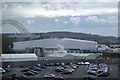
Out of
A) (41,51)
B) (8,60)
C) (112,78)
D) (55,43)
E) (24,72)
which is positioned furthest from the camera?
(55,43)

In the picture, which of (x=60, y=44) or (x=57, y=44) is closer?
(x=57, y=44)

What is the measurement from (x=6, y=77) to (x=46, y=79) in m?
0.99

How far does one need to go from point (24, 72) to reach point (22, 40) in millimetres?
11984

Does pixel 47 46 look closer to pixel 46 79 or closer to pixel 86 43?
pixel 86 43

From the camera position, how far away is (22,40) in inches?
744

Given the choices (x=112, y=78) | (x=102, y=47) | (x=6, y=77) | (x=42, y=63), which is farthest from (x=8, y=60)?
(x=102, y=47)

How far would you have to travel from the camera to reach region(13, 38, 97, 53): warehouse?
16.8 m

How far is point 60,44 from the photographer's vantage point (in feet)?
56.1

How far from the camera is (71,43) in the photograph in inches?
696

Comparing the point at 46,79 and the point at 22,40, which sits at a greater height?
the point at 22,40

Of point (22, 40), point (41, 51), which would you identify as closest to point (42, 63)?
point (41, 51)

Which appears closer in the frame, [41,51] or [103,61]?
[103,61]

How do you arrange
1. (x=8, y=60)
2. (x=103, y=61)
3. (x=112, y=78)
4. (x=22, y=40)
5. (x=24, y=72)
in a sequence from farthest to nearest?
(x=22, y=40) < (x=8, y=60) < (x=103, y=61) < (x=24, y=72) < (x=112, y=78)

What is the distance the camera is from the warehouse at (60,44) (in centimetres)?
1675
